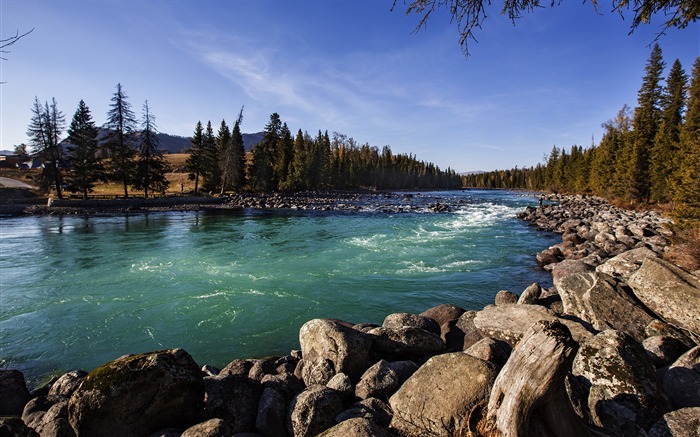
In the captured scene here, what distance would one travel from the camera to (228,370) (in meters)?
6.05

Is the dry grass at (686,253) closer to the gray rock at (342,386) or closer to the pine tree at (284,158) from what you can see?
the gray rock at (342,386)

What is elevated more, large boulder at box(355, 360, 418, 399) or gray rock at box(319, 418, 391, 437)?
gray rock at box(319, 418, 391, 437)

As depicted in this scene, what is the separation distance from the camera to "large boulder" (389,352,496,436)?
3.80m

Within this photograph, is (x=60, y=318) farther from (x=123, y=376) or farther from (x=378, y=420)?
(x=378, y=420)

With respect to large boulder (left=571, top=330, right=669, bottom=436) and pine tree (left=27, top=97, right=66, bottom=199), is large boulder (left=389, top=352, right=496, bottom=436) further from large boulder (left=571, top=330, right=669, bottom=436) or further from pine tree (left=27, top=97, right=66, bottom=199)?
pine tree (left=27, top=97, right=66, bottom=199)

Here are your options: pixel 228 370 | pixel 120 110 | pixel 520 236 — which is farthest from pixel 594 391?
pixel 120 110

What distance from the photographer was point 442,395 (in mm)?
4035

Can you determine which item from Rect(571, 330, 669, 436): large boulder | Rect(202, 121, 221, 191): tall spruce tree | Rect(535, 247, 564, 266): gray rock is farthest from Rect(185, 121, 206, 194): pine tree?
Rect(571, 330, 669, 436): large boulder

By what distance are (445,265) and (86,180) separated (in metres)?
47.5

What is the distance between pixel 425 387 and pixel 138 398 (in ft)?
12.0

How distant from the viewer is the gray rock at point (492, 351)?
16.1 feet

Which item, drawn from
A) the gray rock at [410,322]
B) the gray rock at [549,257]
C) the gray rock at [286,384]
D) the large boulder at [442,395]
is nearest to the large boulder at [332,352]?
the gray rock at [286,384]

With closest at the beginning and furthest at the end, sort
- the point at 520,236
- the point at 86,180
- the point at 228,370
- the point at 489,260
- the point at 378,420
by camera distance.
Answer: the point at 378,420, the point at 228,370, the point at 489,260, the point at 520,236, the point at 86,180

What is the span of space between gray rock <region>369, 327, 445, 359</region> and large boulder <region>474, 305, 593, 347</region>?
1042mm
